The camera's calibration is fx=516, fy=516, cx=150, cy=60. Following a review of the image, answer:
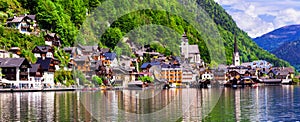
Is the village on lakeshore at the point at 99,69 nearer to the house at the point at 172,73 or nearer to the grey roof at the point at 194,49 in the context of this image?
the house at the point at 172,73

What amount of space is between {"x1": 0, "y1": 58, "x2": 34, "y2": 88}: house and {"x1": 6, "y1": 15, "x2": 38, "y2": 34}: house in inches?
434

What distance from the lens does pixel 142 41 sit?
153 metres

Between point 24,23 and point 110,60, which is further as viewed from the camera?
point 110,60

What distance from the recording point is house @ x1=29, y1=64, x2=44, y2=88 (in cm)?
8268

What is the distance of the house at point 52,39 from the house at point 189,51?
73.6m

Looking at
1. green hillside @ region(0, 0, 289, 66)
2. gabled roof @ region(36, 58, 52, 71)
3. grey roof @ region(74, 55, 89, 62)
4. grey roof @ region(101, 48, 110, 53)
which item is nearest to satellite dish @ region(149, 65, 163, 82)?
grey roof @ region(101, 48, 110, 53)

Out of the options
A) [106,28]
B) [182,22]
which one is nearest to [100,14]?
[106,28]

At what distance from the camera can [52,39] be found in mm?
96438

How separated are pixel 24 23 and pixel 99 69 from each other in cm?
1797

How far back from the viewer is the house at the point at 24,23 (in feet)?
288

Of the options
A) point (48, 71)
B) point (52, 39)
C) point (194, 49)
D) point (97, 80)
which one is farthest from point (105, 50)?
point (194, 49)

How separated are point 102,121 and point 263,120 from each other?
33.0 ft

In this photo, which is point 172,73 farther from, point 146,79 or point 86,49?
point 86,49

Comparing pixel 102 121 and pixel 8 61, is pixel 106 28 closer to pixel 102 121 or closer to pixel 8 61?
pixel 8 61
